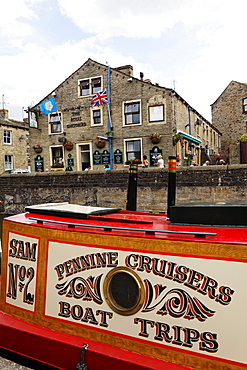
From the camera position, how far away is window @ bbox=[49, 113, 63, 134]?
18.4 meters

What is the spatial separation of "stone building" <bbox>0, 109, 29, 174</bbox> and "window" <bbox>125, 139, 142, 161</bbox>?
1368cm

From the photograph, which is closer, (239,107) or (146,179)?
(146,179)

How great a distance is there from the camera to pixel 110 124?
16.8 metres

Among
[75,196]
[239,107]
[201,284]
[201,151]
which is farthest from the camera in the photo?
[239,107]

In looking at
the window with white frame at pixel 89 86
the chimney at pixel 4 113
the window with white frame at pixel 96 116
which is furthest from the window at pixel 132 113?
the chimney at pixel 4 113

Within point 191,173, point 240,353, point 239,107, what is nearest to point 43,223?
point 240,353

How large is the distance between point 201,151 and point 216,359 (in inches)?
785

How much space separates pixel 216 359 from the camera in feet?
6.48

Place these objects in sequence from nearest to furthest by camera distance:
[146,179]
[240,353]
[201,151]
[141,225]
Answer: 1. [240,353]
2. [141,225]
3. [146,179]
4. [201,151]

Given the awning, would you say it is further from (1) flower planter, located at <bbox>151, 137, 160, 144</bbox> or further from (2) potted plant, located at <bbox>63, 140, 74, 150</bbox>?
(2) potted plant, located at <bbox>63, 140, 74, 150</bbox>

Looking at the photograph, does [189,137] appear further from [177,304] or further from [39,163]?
[177,304]

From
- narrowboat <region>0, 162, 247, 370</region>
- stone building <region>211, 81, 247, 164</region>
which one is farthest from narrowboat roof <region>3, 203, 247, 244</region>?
stone building <region>211, 81, 247, 164</region>

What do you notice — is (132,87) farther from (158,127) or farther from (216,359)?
(216,359)

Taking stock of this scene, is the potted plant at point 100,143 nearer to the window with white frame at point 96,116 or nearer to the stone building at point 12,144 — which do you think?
the window with white frame at point 96,116
